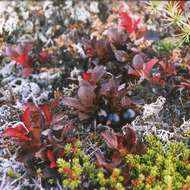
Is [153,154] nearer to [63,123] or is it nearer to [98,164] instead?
[98,164]

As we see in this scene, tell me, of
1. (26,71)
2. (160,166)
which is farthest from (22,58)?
(160,166)

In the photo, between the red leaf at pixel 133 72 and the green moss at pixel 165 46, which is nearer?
the red leaf at pixel 133 72

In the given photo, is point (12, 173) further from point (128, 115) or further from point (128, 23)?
point (128, 23)

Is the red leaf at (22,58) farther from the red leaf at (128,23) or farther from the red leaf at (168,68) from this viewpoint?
the red leaf at (168,68)

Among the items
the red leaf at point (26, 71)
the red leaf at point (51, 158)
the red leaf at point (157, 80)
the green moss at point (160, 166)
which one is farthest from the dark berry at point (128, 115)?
the red leaf at point (26, 71)

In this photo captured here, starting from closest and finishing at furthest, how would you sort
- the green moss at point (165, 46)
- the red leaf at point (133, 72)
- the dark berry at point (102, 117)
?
the dark berry at point (102, 117)
the red leaf at point (133, 72)
the green moss at point (165, 46)

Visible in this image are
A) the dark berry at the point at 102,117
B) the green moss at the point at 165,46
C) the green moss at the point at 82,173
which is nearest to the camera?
the green moss at the point at 82,173

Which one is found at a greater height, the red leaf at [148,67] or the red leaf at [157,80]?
the red leaf at [148,67]
